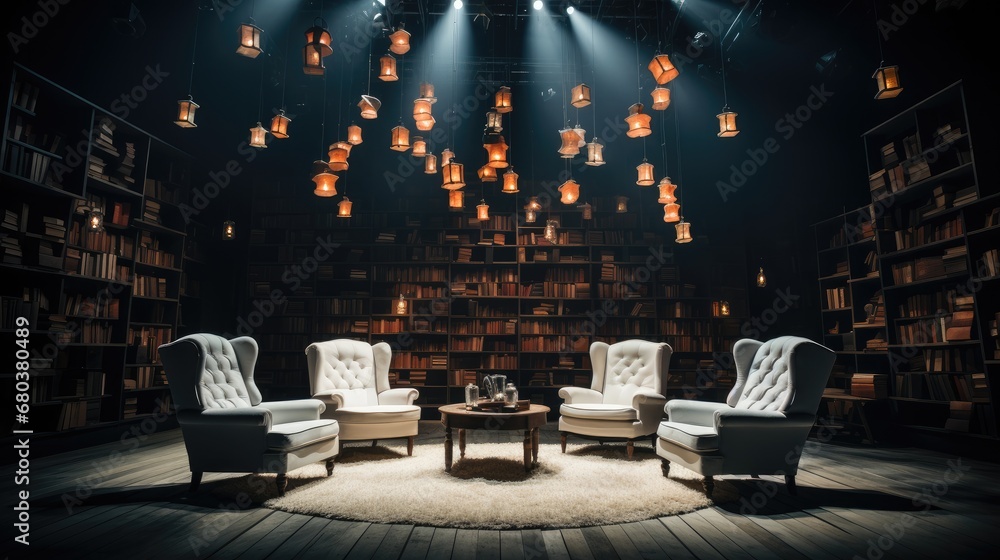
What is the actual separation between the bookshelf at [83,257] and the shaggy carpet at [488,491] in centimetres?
280

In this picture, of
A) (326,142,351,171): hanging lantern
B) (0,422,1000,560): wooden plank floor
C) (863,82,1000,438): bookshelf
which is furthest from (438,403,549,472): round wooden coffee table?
(863,82,1000,438): bookshelf

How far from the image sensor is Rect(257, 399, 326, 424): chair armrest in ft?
12.9

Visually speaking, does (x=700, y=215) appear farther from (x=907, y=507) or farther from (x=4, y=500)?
(x=4, y=500)

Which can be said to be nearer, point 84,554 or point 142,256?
point 84,554

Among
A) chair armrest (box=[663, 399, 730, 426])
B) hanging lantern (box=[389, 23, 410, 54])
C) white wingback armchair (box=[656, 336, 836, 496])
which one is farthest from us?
hanging lantern (box=[389, 23, 410, 54])

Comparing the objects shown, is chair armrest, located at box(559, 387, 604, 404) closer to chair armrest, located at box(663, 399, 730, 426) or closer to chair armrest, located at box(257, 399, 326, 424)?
chair armrest, located at box(663, 399, 730, 426)

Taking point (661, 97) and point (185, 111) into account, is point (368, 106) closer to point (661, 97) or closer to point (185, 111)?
point (185, 111)

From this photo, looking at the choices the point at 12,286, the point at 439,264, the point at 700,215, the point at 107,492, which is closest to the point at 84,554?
the point at 107,492

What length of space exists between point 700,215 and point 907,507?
615cm

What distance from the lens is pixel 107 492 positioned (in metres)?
3.47

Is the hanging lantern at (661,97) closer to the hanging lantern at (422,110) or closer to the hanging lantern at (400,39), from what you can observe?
the hanging lantern at (422,110)

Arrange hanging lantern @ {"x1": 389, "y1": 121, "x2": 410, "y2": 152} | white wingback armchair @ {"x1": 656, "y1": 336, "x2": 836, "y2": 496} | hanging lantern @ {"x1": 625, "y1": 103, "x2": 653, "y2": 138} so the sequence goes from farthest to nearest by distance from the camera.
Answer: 1. hanging lantern @ {"x1": 389, "y1": 121, "x2": 410, "y2": 152}
2. hanging lantern @ {"x1": 625, "y1": 103, "x2": 653, "y2": 138}
3. white wingback armchair @ {"x1": 656, "y1": 336, "x2": 836, "y2": 496}

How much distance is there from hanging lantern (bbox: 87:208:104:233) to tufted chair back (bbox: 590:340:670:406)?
17.7 feet

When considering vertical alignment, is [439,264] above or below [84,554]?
above
